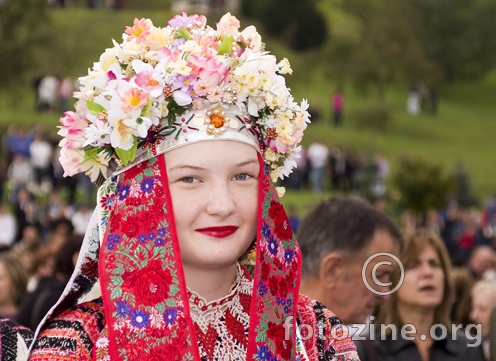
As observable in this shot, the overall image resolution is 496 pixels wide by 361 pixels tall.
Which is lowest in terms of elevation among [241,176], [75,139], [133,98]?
[241,176]

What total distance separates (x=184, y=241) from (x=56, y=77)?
3215 centimetres

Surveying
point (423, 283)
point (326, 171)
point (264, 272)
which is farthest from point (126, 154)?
point (326, 171)

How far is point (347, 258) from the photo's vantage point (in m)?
4.60

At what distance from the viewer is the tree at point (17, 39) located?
33.8 m

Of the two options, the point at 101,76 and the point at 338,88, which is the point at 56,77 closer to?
the point at 338,88

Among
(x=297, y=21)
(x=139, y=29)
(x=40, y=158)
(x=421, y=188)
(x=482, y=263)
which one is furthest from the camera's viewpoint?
(x=297, y=21)

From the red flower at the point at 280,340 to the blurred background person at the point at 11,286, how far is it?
11.6 feet

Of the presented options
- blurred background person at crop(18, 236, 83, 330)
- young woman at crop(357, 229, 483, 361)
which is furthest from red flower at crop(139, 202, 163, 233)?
blurred background person at crop(18, 236, 83, 330)

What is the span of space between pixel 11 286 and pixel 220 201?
149 inches

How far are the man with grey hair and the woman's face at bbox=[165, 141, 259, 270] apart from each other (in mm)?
1308

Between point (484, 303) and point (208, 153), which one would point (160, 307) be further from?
point (484, 303)

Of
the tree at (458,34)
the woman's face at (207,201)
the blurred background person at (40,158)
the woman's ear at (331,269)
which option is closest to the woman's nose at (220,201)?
the woman's face at (207,201)

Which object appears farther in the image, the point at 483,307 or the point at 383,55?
the point at 383,55

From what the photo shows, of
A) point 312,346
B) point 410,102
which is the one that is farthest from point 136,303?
point 410,102
